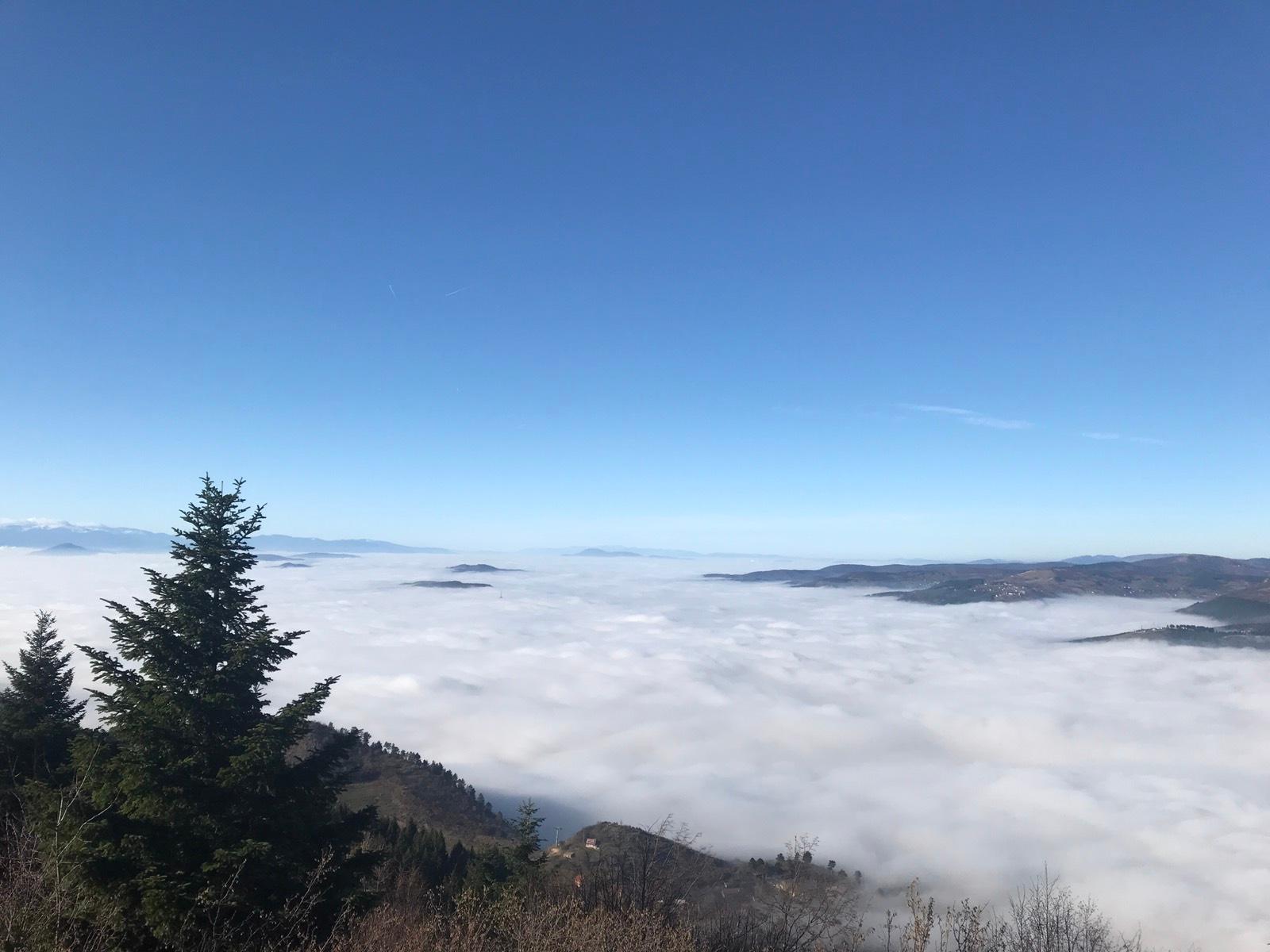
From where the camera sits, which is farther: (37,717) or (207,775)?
(37,717)

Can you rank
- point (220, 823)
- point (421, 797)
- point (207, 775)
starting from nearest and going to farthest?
point (220, 823)
point (207, 775)
point (421, 797)

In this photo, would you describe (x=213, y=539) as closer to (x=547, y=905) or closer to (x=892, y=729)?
(x=547, y=905)

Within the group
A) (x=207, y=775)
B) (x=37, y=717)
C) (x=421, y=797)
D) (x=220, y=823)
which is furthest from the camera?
(x=421, y=797)

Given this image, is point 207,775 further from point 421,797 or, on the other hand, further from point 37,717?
point 421,797


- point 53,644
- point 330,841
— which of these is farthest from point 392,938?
point 53,644

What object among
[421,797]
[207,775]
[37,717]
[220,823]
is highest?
[207,775]

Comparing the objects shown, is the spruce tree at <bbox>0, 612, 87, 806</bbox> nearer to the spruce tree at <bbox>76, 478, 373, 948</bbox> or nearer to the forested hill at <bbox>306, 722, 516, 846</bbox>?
the spruce tree at <bbox>76, 478, 373, 948</bbox>

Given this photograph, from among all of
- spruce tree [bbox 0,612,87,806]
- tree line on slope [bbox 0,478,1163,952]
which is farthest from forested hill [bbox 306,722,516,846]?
tree line on slope [bbox 0,478,1163,952]

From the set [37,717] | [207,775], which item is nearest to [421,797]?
[37,717]
